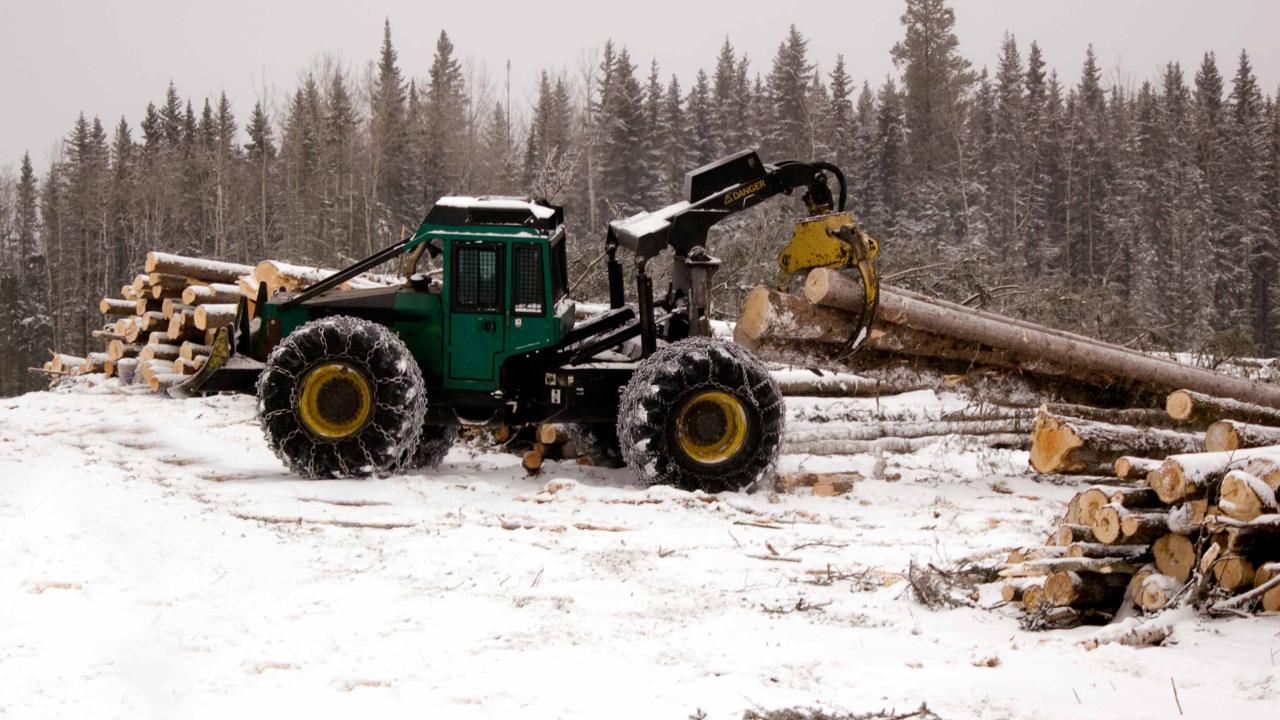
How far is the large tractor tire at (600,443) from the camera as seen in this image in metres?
10.5

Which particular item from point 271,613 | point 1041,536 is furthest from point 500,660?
point 1041,536

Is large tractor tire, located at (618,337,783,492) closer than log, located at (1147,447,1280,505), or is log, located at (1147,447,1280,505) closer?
log, located at (1147,447,1280,505)

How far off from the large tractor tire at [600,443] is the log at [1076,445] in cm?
381

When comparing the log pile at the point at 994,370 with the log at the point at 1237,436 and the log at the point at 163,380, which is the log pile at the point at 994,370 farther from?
the log at the point at 163,380

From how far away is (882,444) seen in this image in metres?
10.6

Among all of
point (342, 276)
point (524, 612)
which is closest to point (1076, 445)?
point (524, 612)

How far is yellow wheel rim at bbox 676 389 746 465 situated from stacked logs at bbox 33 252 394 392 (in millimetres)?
7321

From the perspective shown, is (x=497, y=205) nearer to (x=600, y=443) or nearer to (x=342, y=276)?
(x=342, y=276)

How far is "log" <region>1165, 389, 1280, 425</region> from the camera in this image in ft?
29.6

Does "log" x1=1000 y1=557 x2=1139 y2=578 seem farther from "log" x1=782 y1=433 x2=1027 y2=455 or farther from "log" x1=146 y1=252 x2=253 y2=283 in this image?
"log" x1=146 y1=252 x2=253 y2=283

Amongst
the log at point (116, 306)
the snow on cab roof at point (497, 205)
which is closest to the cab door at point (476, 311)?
the snow on cab roof at point (497, 205)

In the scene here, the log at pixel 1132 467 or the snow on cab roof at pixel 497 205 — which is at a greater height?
the snow on cab roof at pixel 497 205

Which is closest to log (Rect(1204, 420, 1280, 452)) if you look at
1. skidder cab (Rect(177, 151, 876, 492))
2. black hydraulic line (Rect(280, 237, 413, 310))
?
skidder cab (Rect(177, 151, 876, 492))

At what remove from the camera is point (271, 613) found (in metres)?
5.30
